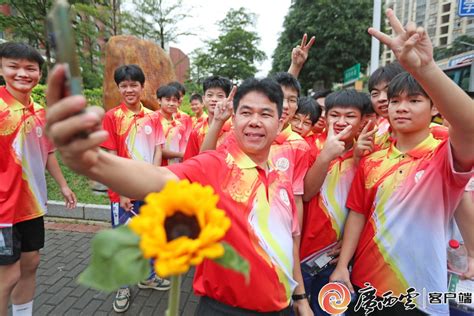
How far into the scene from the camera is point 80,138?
967mm

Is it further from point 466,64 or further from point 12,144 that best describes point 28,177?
point 466,64

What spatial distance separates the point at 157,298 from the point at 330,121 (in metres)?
2.80

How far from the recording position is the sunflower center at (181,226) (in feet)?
2.56

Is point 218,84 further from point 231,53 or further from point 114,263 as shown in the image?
point 231,53

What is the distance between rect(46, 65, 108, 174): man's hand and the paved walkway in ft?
9.36

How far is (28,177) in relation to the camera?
2604 mm

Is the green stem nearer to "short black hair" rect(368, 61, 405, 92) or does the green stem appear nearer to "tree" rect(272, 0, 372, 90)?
"short black hair" rect(368, 61, 405, 92)

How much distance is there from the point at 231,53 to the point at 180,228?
3091 centimetres

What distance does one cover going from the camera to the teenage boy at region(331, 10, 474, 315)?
1.79m

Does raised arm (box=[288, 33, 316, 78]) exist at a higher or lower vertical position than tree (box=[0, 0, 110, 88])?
lower

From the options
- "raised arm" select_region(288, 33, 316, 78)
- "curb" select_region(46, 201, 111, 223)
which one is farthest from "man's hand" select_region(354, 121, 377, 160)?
"curb" select_region(46, 201, 111, 223)

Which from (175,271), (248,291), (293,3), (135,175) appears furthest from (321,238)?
(293,3)

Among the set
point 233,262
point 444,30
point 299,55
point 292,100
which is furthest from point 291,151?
point 444,30

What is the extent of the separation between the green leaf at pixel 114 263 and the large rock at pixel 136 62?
7.59 meters
